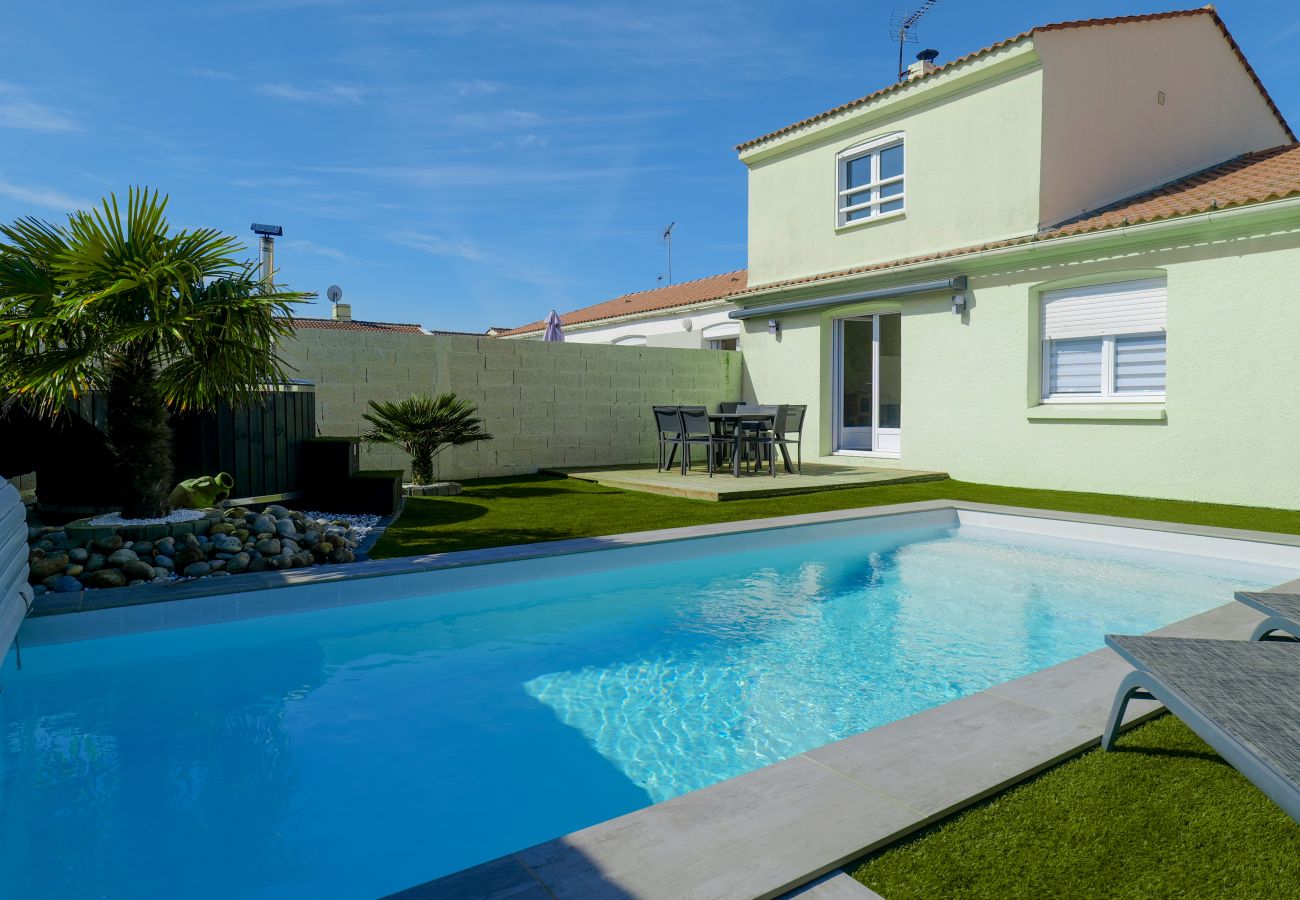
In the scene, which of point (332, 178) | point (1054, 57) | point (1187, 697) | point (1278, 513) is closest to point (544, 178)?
point (332, 178)

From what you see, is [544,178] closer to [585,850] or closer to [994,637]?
[994,637]

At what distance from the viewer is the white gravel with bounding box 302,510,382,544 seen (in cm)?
774

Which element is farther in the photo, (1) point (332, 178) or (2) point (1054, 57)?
(1) point (332, 178)

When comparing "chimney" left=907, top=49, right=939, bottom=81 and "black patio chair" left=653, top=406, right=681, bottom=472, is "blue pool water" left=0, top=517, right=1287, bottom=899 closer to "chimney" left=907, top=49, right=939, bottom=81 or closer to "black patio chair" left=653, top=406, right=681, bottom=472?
"black patio chair" left=653, top=406, right=681, bottom=472

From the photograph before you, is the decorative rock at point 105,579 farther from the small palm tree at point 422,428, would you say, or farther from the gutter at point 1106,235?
the gutter at point 1106,235

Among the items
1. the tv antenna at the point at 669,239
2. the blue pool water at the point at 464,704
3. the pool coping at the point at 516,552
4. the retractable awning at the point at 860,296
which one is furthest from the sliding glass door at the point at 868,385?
the tv antenna at the point at 669,239

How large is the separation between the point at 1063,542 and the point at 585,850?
24.1 ft

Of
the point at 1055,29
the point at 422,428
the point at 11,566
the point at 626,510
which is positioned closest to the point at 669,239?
the point at 1055,29

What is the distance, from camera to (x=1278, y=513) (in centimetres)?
875

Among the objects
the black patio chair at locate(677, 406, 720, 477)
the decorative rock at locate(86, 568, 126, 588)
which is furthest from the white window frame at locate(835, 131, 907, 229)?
the decorative rock at locate(86, 568, 126, 588)

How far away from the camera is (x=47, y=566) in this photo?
519cm

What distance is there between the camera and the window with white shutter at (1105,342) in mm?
10320

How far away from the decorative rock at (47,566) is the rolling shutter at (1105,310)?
11.7m

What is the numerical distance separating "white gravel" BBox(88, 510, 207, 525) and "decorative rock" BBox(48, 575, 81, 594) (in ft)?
2.99
